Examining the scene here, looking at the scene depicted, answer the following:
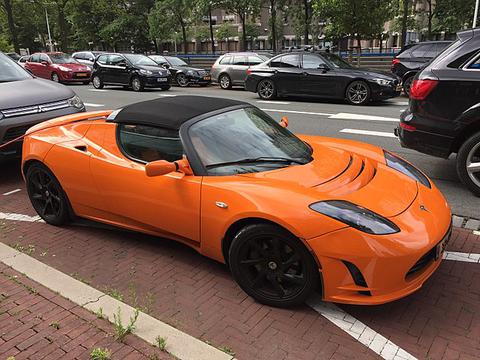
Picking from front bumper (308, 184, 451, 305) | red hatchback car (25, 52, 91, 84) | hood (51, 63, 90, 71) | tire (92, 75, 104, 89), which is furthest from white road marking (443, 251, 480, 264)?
hood (51, 63, 90, 71)

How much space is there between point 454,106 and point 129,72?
51.6 ft

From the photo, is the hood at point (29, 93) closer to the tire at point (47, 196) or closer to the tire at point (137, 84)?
the tire at point (47, 196)

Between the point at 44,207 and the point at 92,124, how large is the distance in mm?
1132

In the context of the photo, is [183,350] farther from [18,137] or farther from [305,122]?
[305,122]

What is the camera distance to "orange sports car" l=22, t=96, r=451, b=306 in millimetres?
2801

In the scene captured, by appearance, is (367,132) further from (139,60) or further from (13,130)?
(139,60)

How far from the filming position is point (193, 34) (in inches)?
2235

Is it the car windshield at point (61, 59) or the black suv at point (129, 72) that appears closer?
the black suv at point (129, 72)

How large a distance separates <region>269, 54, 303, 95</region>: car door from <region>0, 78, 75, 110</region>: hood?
339 inches

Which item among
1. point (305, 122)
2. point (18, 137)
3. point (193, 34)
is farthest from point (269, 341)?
point (193, 34)

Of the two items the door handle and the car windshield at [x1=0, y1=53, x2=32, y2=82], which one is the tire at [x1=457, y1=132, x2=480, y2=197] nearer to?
the door handle

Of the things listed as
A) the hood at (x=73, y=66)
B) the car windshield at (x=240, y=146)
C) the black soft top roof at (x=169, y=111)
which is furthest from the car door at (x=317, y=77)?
the hood at (x=73, y=66)

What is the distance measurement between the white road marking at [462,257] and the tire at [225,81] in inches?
629

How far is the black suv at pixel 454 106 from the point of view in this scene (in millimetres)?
4891
